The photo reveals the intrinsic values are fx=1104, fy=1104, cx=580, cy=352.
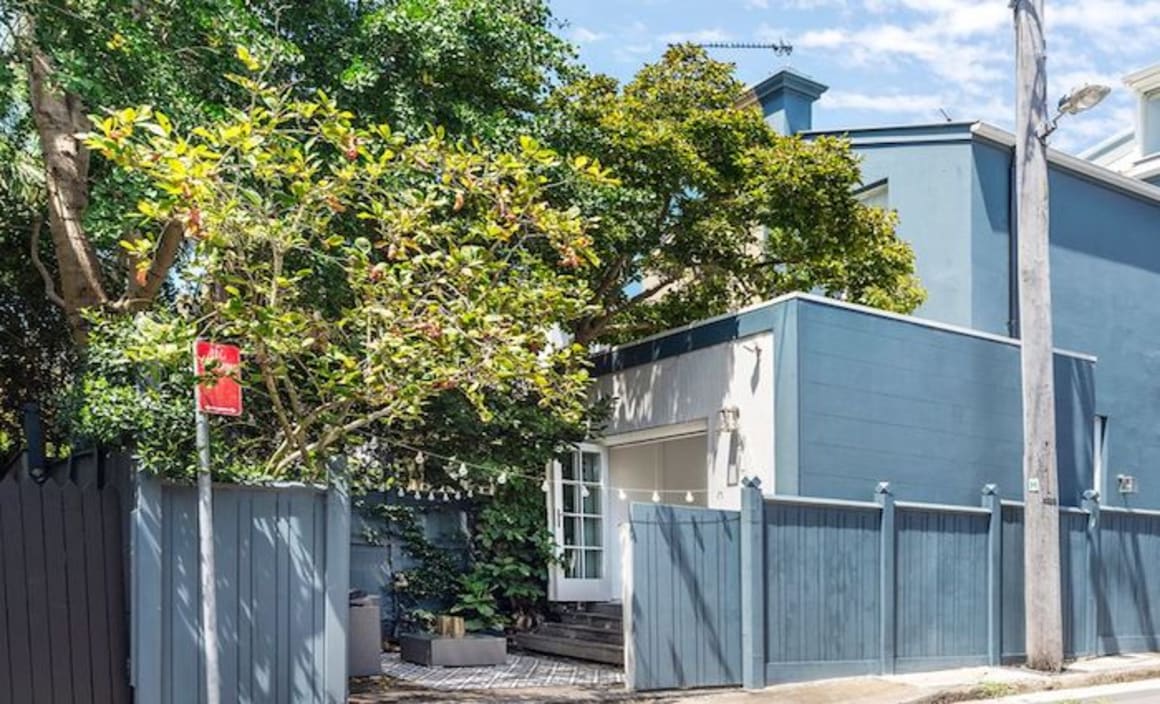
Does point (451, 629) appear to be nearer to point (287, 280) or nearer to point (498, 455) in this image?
point (498, 455)

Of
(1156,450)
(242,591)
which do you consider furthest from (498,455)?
(1156,450)

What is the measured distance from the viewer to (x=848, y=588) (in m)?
11.9

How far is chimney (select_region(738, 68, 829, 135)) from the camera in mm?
19484

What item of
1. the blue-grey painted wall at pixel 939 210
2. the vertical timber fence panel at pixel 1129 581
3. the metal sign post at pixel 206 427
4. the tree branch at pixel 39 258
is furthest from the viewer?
the blue-grey painted wall at pixel 939 210

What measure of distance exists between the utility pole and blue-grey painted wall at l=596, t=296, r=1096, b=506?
1.43 metres

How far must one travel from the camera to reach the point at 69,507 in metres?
7.68

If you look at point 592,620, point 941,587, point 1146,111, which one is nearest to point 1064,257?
point 941,587

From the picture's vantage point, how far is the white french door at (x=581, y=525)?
14.8 metres

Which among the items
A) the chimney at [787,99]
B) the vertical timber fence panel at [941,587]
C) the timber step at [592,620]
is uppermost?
the chimney at [787,99]

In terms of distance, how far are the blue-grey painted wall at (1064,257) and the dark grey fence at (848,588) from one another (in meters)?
3.73

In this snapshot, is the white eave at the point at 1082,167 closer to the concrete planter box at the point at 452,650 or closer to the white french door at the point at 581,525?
the white french door at the point at 581,525

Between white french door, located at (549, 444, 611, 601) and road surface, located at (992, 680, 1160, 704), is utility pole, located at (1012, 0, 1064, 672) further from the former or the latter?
white french door, located at (549, 444, 611, 601)

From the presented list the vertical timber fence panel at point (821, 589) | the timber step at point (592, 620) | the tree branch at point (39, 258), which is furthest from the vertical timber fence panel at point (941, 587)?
the tree branch at point (39, 258)

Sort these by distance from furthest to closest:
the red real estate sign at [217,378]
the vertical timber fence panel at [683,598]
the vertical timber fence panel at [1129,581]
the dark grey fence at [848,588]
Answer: the vertical timber fence panel at [1129,581] < the dark grey fence at [848,588] < the vertical timber fence panel at [683,598] < the red real estate sign at [217,378]
